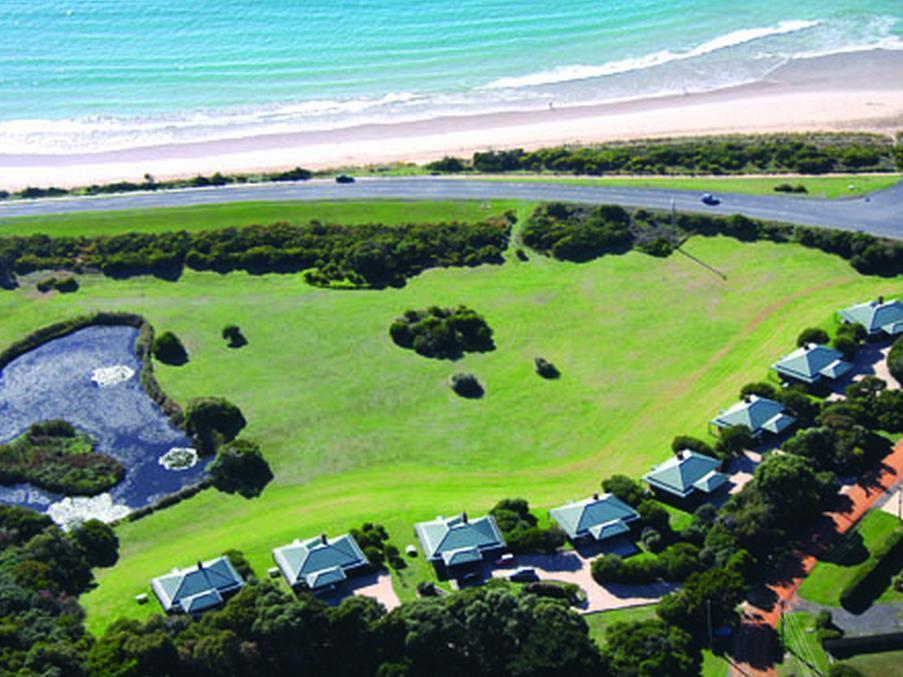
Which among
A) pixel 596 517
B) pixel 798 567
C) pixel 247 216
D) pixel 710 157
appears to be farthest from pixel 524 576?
pixel 710 157

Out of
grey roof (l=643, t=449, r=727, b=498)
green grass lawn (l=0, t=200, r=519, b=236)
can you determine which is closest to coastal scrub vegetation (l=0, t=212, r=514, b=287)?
green grass lawn (l=0, t=200, r=519, b=236)

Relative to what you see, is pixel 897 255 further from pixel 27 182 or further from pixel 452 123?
pixel 27 182

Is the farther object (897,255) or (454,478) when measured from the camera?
(897,255)

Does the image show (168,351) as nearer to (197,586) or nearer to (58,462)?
(58,462)

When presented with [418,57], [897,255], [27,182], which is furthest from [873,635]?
[418,57]

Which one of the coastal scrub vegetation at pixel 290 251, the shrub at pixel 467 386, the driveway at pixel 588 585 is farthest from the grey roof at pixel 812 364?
the coastal scrub vegetation at pixel 290 251

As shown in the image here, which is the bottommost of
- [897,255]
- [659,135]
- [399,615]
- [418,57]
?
[399,615]

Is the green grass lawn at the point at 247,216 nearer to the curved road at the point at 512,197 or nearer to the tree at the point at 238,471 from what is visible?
the curved road at the point at 512,197
